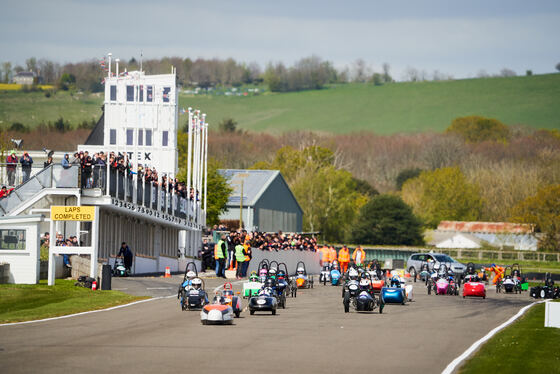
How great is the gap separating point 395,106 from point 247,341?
16566 centimetres

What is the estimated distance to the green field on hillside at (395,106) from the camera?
557 ft

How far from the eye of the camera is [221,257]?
44.7 metres

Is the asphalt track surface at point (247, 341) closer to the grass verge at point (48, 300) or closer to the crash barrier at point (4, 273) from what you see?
the grass verge at point (48, 300)

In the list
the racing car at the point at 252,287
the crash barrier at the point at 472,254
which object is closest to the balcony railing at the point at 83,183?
the racing car at the point at 252,287

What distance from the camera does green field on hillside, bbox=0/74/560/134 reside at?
170 metres

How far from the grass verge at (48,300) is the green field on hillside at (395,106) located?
134 metres

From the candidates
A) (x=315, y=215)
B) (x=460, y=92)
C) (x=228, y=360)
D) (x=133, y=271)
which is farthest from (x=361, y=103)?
(x=228, y=360)

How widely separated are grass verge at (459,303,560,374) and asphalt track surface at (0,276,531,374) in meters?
0.56

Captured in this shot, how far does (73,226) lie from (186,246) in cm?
1732

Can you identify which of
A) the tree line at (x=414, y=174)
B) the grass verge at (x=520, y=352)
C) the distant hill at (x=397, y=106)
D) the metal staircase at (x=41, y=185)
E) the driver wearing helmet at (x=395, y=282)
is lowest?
the grass verge at (x=520, y=352)

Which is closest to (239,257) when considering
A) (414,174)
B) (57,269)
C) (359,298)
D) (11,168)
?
(11,168)

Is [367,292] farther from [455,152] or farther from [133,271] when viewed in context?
[455,152]

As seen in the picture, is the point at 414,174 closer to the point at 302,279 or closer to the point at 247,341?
the point at 302,279

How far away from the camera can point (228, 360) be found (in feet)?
51.3
